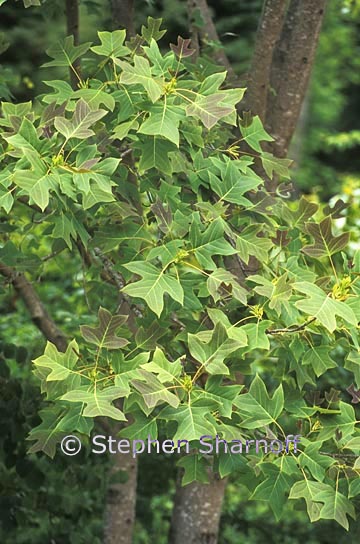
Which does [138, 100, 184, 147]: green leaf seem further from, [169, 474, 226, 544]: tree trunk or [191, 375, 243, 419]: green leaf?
[169, 474, 226, 544]: tree trunk

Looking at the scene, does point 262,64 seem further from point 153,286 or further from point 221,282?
point 153,286

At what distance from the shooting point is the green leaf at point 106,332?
192 centimetres

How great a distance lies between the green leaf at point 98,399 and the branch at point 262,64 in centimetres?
140

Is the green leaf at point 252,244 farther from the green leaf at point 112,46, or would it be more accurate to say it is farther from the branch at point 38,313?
the branch at point 38,313

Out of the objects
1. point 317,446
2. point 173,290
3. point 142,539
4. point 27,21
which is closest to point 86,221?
point 173,290

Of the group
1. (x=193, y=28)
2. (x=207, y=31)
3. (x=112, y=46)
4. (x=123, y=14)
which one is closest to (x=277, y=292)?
(x=112, y=46)

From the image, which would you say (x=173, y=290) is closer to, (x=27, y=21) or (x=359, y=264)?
(x=359, y=264)

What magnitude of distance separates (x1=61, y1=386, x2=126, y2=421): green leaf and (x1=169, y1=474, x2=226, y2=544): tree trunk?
1342 millimetres

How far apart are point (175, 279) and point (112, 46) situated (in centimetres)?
62

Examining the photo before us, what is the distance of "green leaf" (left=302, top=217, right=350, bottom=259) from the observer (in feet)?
6.56

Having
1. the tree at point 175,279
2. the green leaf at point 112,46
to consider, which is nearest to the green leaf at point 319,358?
the tree at point 175,279

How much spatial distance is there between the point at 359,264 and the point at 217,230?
1.07ft

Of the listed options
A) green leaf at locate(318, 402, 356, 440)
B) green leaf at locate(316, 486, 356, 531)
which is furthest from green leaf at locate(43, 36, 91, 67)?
green leaf at locate(316, 486, 356, 531)

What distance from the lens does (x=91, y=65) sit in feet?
8.75
